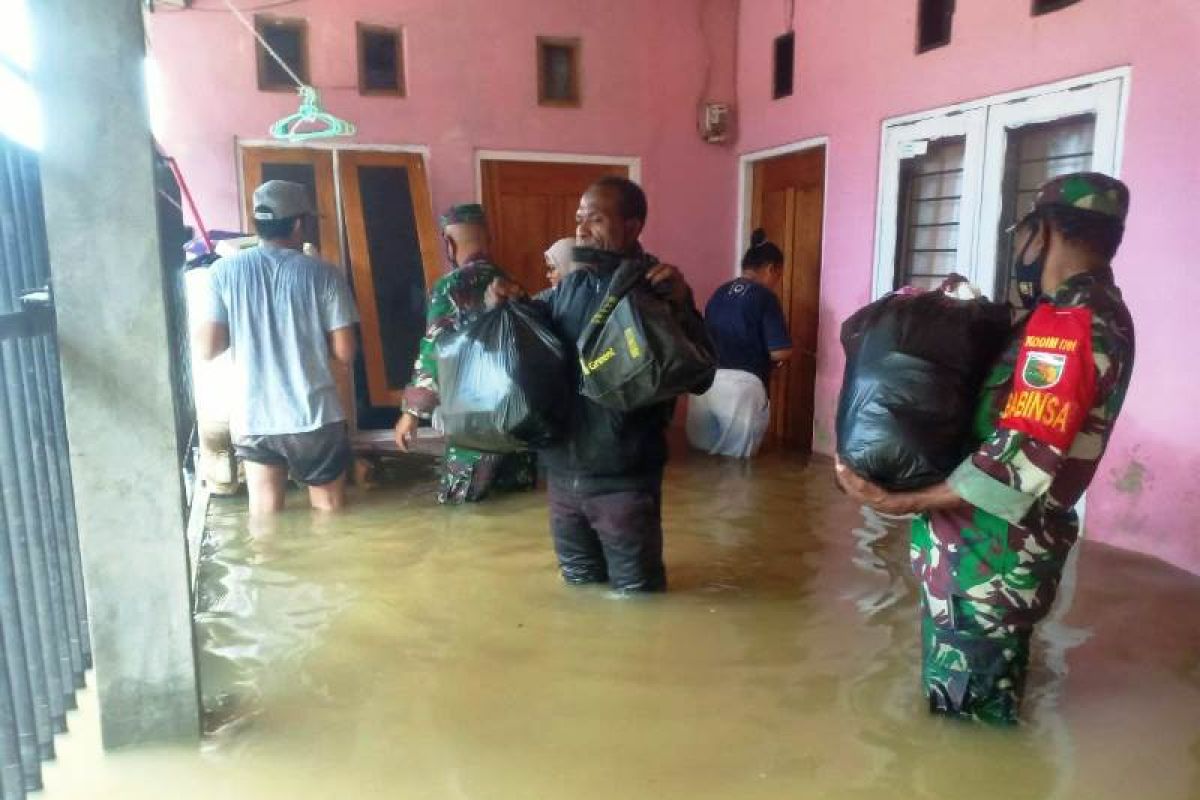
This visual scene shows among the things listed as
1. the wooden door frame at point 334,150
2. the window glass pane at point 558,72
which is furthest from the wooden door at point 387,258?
the window glass pane at point 558,72

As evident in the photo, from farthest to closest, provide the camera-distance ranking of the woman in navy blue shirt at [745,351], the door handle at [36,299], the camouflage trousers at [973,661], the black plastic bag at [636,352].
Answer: the woman in navy blue shirt at [745,351]
the black plastic bag at [636,352]
the camouflage trousers at [973,661]
the door handle at [36,299]

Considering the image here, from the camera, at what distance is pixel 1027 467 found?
5.93 ft

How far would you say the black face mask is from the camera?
1.98m

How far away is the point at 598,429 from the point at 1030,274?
1.28 m

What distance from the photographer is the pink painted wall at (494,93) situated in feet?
16.8

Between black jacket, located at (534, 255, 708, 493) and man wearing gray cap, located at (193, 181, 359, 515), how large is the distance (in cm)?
126

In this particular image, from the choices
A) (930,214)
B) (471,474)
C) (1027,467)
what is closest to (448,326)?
(471,474)

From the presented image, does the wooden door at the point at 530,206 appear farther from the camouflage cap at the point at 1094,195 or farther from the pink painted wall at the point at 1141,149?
the camouflage cap at the point at 1094,195

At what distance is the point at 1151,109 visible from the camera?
10.6 feet

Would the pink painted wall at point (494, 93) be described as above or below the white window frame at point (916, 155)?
above

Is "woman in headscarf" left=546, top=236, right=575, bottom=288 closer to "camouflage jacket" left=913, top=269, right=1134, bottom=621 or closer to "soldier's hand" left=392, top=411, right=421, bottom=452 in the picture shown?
"soldier's hand" left=392, top=411, right=421, bottom=452

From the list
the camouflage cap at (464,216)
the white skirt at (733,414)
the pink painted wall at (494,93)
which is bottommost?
the white skirt at (733,414)

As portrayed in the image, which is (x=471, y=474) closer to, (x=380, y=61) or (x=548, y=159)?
(x=548, y=159)

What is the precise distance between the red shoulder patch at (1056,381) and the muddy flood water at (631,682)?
0.84m
